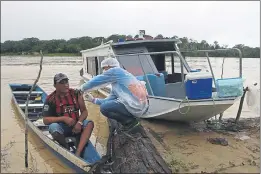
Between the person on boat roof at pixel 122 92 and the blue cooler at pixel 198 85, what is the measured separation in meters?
1.53

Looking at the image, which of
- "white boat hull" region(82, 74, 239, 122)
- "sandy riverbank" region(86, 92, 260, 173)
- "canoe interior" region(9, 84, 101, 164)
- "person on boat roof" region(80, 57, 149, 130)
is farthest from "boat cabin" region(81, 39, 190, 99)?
"person on boat roof" region(80, 57, 149, 130)

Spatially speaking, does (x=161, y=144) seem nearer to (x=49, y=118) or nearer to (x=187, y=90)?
(x=187, y=90)

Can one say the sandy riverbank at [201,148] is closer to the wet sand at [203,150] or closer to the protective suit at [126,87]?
the wet sand at [203,150]

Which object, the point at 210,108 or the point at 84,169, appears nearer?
the point at 84,169

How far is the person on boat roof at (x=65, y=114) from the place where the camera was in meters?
5.15

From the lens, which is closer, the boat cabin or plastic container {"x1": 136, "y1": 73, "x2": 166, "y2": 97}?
Answer: plastic container {"x1": 136, "y1": 73, "x2": 166, "y2": 97}

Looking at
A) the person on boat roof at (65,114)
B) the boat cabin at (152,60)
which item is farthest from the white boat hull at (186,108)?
the person on boat roof at (65,114)

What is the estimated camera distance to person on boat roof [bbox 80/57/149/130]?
5.12 m

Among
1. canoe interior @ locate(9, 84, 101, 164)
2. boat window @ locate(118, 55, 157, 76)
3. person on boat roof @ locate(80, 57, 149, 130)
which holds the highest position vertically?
boat window @ locate(118, 55, 157, 76)

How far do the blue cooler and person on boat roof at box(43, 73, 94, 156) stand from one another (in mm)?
2325

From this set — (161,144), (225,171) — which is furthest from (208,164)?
(161,144)

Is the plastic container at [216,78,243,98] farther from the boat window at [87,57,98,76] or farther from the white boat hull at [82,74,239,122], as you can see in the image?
Answer: the boat window at [87,57,98,76]

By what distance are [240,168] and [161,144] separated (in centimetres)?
167

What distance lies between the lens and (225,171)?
4.92 m
